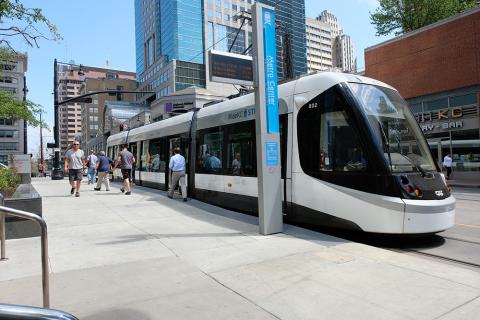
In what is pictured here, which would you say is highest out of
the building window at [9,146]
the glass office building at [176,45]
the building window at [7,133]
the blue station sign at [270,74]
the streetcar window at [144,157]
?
the glass office building at [176,45]

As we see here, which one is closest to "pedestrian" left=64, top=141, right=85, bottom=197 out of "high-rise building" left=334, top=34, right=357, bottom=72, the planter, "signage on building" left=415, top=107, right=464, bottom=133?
the planter

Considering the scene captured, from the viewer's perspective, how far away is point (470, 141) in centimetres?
2275

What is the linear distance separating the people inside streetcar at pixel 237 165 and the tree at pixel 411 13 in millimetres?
31499

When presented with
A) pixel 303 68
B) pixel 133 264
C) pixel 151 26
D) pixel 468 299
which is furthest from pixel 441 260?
pixel 151 26

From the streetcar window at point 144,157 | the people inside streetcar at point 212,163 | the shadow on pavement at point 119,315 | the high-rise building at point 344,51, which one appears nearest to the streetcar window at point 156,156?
the streetcar window at point 144,157

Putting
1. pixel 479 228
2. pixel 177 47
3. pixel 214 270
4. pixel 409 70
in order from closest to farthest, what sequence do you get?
1. pixel 214 270
2. pixel 479 228
3. pixel 409 70
4. pixel 177 47

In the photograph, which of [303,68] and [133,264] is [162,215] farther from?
[303,68]

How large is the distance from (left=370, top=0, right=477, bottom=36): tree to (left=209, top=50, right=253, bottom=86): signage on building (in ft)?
105

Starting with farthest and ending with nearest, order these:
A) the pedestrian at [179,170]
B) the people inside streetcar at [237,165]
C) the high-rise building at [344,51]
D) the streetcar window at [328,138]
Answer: the high-rise building at [344,51], the pedestrian at [179,170], the people inside streetcar at [237,165], the streetcar window at [328,138]

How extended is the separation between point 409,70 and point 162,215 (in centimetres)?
2210

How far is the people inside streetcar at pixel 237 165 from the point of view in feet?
31.6

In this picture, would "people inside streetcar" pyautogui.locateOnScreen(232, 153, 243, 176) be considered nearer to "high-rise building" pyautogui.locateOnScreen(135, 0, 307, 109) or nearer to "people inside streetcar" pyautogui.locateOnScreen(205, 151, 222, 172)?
"people inside streetcar" pyautogui.locateOnScreen(205, 151, 222, 172)

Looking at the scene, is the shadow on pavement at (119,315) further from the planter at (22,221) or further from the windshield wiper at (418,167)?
the windshield wiper at (418,167)

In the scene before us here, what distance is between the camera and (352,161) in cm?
685
